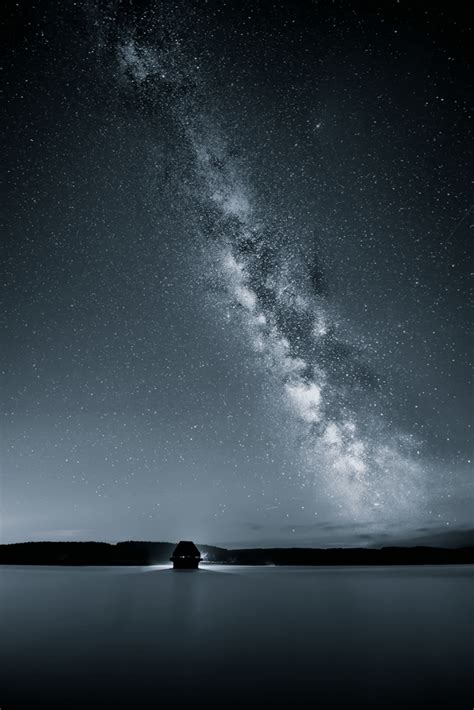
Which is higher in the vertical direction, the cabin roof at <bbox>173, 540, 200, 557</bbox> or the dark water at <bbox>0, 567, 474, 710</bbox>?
the cabin roof at <bbox>173, 540, 200, 557</bbox>

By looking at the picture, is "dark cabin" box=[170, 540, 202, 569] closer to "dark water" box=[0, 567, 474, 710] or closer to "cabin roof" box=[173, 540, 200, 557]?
Result: "cabin roof" box=[173, 540, 200, 557]

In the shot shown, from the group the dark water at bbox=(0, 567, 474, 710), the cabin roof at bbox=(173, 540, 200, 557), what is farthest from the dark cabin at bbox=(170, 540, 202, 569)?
the dark water at bbox=(0, 567, 474, 710)

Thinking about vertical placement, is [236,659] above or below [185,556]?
below

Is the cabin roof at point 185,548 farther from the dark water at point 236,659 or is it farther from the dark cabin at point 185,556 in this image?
the dark water at point 236,659

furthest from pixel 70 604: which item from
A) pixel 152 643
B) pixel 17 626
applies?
pixel 152 643

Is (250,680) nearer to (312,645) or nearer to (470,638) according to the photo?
(312,645)

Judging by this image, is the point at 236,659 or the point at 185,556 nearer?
the point at 236,659

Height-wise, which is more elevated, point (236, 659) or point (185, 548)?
point (185, 548)

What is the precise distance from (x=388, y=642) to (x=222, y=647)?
6.38 metres

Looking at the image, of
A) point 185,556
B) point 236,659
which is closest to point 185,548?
point 185,556

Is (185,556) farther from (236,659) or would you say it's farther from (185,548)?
(236,659)

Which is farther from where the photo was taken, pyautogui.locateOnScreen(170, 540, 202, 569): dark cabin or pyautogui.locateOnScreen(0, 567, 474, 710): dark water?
pyautogui.locateOnScreen(170, 540, 202, 569): dark cabin

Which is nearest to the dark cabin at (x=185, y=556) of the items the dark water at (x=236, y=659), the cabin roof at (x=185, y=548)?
the cabin roof at (x=185, y=548)

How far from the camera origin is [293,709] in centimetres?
1072
